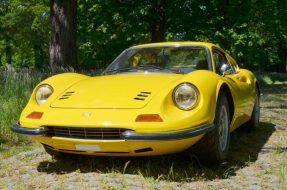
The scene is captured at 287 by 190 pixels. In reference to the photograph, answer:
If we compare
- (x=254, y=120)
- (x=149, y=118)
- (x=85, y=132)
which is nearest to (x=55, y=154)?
(x=85, y=132)

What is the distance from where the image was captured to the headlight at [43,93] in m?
Answer: 4.81

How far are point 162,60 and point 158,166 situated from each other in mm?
1564

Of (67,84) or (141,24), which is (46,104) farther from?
(141,24)

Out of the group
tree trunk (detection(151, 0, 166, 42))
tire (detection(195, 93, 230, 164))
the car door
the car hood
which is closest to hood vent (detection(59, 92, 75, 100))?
Answer: the car hood

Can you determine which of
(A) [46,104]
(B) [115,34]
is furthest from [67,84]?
(B) [115,34]

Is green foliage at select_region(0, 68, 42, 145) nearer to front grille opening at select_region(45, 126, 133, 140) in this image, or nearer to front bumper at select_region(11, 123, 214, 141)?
front grille opening at select_region(45, 126, 133, 140)

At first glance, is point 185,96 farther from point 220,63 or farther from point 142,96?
point 220,63

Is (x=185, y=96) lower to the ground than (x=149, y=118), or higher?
higher

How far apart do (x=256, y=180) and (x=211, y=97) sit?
2.86 ft

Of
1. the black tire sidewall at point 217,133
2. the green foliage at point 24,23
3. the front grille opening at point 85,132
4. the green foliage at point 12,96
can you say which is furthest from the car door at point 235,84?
the green foliage at point 24,23

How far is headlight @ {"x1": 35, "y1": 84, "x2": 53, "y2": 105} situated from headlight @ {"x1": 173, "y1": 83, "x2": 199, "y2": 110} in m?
1.42

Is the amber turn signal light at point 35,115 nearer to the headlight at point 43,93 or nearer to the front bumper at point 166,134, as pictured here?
the headlight at point 43,93

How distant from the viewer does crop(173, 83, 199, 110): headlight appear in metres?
4.22

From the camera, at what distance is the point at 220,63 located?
6.12 metres
